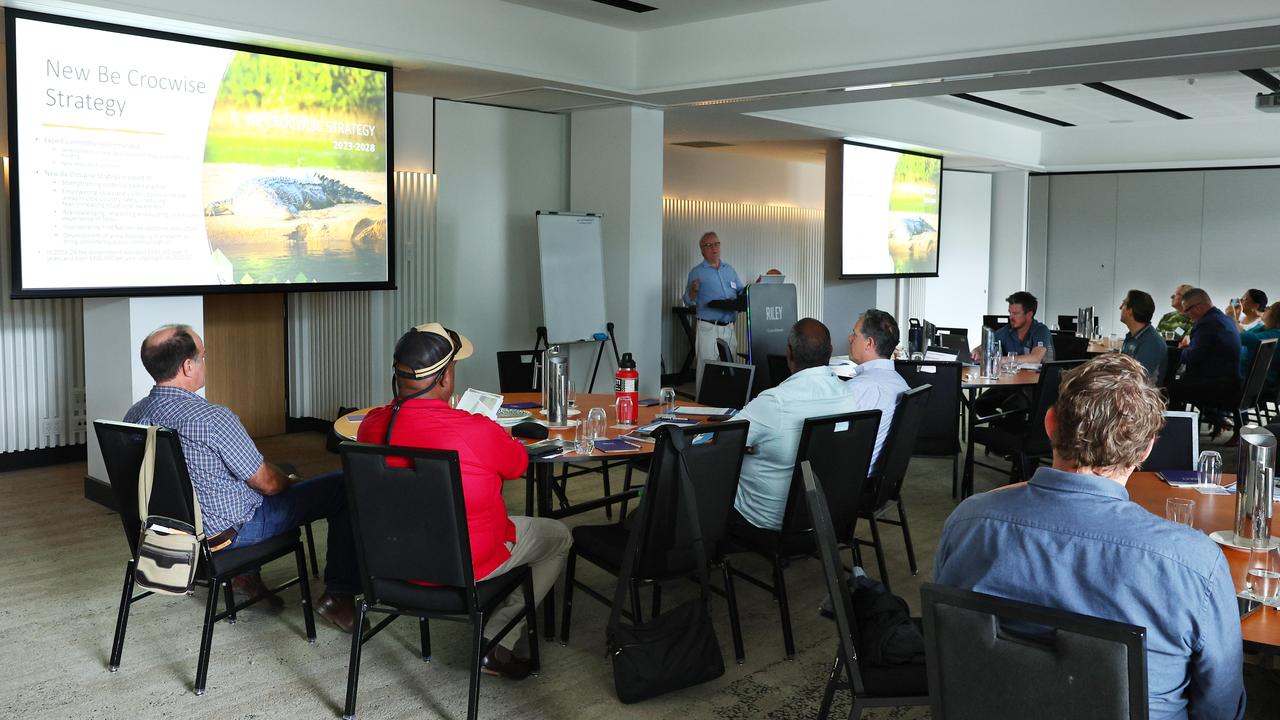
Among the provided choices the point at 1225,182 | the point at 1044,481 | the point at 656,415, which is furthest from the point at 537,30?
the point at 1225,182

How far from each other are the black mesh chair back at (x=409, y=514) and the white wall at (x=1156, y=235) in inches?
517

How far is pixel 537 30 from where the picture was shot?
7.21 m

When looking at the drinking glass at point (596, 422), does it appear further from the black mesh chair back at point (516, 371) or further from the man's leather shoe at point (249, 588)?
the black mesh chair back at point (516, 371)

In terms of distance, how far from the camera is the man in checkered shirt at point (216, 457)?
11.6ft

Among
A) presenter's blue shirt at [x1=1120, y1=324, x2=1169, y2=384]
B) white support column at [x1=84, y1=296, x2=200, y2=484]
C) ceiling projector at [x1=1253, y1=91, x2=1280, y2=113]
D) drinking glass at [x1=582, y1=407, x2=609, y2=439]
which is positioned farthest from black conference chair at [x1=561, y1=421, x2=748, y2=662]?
ceiling projector at [x1=1253, y1=91, x2=1280, y2=113]

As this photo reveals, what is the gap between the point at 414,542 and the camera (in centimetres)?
310

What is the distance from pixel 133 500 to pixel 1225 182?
13811mm

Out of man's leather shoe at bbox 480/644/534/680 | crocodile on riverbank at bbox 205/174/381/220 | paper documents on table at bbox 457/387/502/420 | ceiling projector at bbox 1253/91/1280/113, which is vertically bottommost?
man's leather shoe at bbox 480/644/534/680

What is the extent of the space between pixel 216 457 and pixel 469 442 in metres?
1.02

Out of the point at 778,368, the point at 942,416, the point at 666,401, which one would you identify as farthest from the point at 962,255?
the point at 666,401

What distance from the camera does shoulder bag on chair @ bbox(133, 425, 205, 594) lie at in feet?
11.2

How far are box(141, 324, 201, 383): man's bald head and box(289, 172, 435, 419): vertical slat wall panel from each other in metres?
3.92

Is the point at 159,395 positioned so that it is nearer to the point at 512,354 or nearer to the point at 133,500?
the point at 133,500

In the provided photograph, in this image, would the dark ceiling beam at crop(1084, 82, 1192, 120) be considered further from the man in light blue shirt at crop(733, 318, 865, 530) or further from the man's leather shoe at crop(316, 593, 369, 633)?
the man's leather shoe at crop(316, 593, 369, 633)
